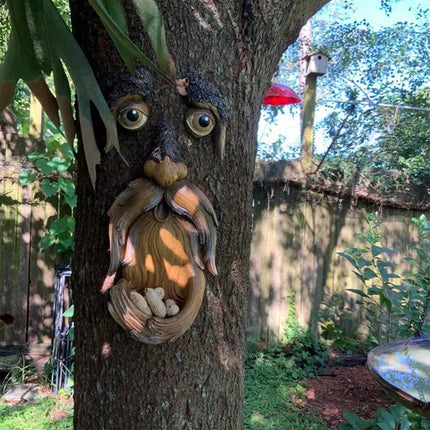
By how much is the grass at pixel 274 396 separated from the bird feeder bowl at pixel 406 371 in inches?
58.7

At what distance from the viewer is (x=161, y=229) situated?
110 centimetres

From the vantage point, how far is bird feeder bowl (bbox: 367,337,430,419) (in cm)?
128

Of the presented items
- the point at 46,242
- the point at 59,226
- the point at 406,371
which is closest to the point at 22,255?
the point at 46,242

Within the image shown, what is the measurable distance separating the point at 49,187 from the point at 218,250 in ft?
8.64

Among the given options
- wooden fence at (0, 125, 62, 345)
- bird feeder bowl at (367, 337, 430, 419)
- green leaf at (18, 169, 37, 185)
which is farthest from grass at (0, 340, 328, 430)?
green leaf at (18, 169, 37, 185)

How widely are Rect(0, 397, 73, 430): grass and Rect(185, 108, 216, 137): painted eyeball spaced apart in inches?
92.9

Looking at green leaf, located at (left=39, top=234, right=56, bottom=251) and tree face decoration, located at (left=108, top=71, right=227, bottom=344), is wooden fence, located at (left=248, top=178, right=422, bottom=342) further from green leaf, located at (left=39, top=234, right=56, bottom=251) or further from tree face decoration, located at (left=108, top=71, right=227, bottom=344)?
tree face decoration, located at (left=108, top=71, right=227, bottom=344)

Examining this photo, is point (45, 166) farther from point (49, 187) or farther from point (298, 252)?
point (298, 252)

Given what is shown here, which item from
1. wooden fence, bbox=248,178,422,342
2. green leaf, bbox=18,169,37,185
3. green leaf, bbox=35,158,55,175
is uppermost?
green leaf, bbox=35,158,55,175

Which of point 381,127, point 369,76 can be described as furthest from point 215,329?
point 369,76

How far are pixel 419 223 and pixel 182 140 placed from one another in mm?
2057

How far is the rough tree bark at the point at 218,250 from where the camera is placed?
42.9 inches

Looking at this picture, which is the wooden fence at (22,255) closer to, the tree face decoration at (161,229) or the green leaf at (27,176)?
the green leaf at (27,176)

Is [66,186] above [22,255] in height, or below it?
above
